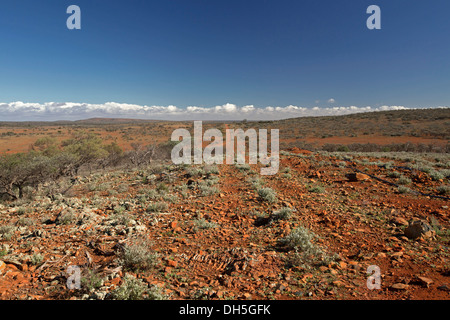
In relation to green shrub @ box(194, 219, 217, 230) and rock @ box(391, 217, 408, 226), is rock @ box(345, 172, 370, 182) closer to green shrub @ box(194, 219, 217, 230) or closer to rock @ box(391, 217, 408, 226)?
rock @ box(391, 217, 408, 226)

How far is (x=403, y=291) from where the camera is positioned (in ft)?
9.07

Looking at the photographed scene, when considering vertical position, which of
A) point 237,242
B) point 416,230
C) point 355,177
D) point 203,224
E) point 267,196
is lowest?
point 237,242

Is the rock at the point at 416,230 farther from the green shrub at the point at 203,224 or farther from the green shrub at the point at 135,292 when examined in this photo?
the green shrub at the point at 135,292

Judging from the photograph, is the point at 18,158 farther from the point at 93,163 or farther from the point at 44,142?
the point at 44,142

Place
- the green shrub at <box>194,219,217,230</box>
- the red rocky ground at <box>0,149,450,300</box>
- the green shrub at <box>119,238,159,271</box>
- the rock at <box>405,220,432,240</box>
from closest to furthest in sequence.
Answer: the red rocky ground at <box>0,149,450,300</box>
the green shrub at <box>119,238,159,271</box>
the rock at <box>405,220,432,240</box>
the green shrub at <box>194,219,217,230</box>

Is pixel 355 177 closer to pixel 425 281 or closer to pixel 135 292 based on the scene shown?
pixel 425 281

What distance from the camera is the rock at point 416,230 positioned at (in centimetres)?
408

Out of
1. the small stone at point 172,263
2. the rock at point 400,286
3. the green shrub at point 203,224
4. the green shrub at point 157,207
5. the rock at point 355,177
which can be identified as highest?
the rock at point 355,177

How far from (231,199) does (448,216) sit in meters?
5.29

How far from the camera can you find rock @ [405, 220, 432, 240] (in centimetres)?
408

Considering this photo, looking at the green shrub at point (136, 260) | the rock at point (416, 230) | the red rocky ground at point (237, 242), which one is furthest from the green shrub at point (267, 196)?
the green shrub at point (136, 260)

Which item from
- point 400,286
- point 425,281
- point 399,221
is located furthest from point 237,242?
point 399,221

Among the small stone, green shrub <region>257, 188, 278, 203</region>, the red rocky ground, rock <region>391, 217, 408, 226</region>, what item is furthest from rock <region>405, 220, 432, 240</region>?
the small stone

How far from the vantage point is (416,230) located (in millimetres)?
4109
